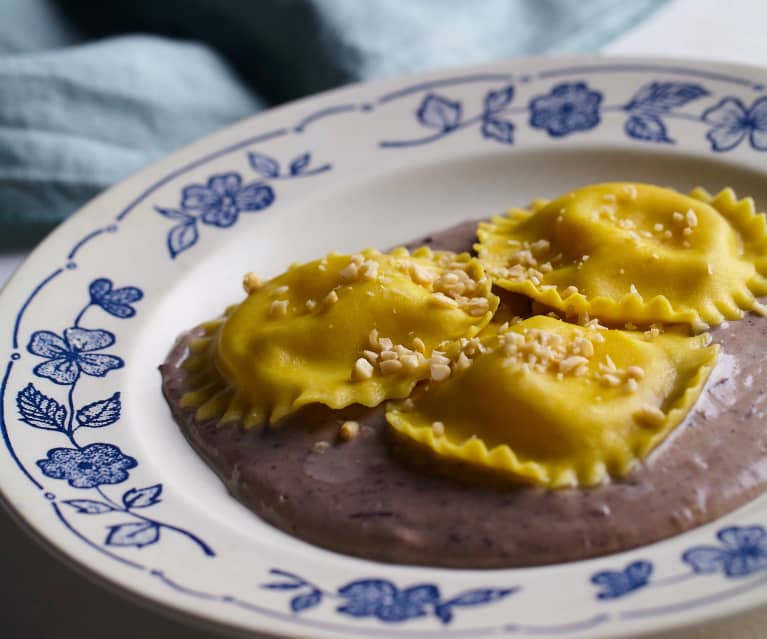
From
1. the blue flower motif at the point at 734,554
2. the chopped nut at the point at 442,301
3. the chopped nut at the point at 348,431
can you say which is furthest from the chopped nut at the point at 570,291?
the blue flower motif at the point at 734,554

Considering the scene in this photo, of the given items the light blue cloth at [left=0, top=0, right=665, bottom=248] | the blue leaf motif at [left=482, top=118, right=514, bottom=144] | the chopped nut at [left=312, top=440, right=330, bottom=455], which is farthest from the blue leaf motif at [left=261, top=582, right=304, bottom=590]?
the light blue cloth at [left=0, top=0, right=665, bottom=248]

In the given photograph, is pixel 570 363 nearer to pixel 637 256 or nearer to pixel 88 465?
pixel 637 256

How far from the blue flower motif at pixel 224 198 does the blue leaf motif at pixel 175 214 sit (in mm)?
45

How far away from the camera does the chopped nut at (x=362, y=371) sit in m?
3.76

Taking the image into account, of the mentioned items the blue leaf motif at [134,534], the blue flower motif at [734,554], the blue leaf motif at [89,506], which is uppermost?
the blue flower motif at [734,554]

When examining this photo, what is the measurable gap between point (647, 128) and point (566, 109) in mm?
424

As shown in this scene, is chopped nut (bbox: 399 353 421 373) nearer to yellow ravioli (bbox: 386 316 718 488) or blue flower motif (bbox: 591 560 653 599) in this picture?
yellow ravioli (bbox: 386 316 718 488)

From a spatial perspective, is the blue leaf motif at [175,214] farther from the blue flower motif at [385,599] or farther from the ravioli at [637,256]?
the blue flower motif at [385,599]

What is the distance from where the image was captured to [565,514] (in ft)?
10.5

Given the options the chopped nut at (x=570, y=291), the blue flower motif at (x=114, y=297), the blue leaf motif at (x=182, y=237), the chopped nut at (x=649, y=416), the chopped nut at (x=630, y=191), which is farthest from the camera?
the blue leaf motif at (x=182, y=237)

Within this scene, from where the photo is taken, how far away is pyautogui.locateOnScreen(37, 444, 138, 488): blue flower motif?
11.8 ft

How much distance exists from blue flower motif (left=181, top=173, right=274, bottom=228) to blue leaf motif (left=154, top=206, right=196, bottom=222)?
45 mm

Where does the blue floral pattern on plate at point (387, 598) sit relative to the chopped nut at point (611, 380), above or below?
below

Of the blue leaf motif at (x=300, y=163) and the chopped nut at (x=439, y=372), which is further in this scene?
the blue leaf motif at (x=300, y=163)
